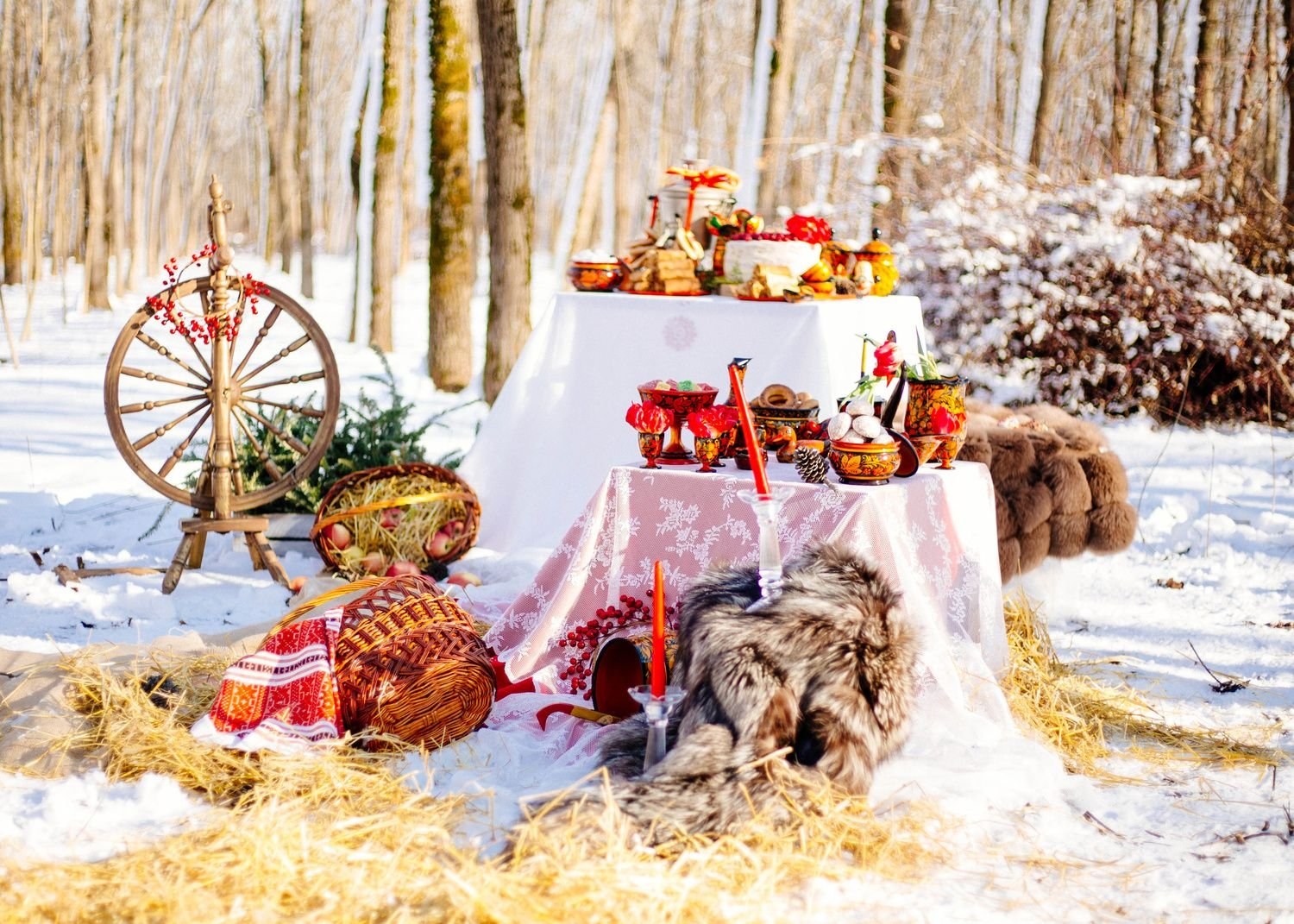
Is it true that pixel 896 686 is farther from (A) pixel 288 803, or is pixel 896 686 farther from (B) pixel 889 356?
(A) pixel 288 803

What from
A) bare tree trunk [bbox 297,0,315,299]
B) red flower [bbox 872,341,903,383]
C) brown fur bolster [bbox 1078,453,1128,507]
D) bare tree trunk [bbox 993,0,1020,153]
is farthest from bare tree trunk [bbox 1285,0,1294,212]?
bare tree trunk [bbox 297,0,315,299]

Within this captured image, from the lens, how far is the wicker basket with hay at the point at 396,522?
4867 mm

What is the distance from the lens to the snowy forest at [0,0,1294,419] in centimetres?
912

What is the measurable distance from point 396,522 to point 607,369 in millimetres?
1117

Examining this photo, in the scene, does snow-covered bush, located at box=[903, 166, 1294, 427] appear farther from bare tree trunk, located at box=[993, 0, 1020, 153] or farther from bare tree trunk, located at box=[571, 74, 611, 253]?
bare tree trunk, located at box=[571, 74, 611, 253]

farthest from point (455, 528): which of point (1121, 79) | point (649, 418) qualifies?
point (1121, 79)

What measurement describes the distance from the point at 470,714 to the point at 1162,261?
7.21m

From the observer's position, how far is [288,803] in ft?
8.61

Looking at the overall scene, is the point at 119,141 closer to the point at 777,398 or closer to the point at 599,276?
the point at 599,276

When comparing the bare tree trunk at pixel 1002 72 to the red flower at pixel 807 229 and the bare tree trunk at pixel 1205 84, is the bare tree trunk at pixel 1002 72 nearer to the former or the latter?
the bare tree trunk at pixel 1205 84

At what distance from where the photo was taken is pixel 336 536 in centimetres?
488

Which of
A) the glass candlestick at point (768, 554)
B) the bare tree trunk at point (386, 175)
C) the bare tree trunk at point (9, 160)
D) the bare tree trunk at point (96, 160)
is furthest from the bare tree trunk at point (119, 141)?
the glass candlestick at point (768, 554)

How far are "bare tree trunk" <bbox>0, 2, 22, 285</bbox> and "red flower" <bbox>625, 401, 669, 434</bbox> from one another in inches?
619

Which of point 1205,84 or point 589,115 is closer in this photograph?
point 1205,84
